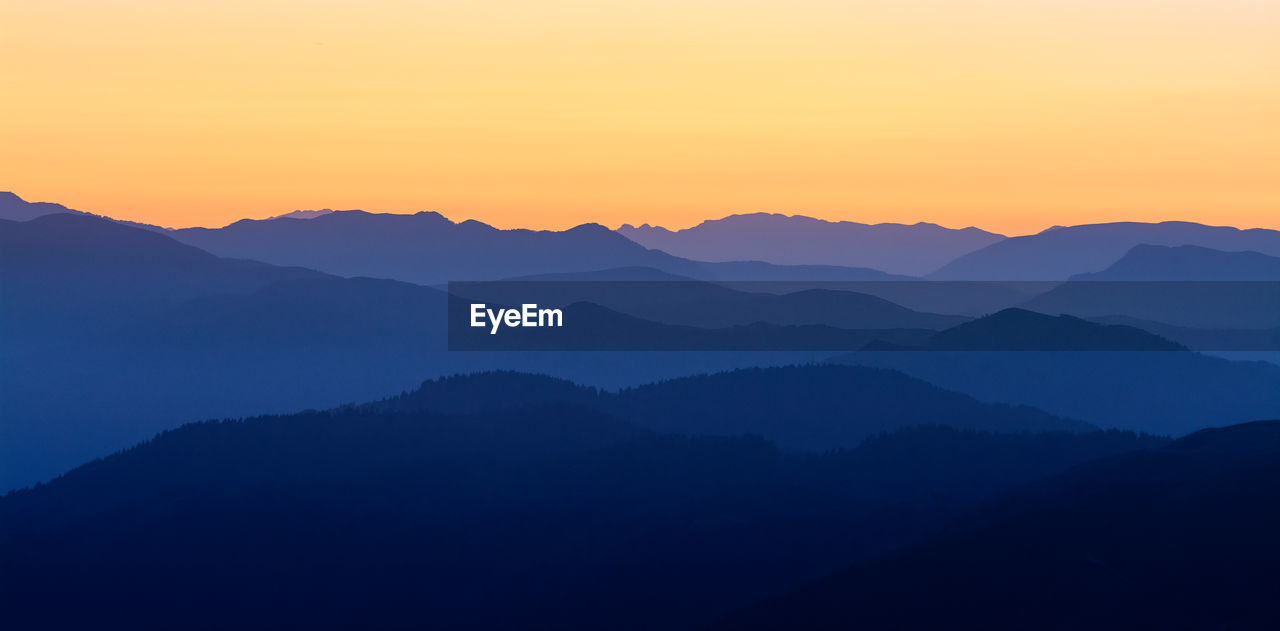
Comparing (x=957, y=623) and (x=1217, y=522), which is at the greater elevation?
(x=1217, y=522)

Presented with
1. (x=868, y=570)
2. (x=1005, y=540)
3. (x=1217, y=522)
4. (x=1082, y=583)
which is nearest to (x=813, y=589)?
(x=868, y=570)

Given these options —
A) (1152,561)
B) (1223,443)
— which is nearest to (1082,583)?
(1152,561)

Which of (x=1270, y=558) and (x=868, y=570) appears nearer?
(x=1270, y=558)

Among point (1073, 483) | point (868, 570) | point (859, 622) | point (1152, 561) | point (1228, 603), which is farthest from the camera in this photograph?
point (1073, 483)

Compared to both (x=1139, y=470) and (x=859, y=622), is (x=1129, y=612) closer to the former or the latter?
(x=859, y=622)

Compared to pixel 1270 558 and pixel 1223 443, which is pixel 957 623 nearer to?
pixel 1270 558

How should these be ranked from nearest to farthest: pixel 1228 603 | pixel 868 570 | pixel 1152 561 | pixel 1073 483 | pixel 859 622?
pixel 1228 603
pixel 1152 561
pixel 859 622
pixel 868 570
pixel 1073 483
